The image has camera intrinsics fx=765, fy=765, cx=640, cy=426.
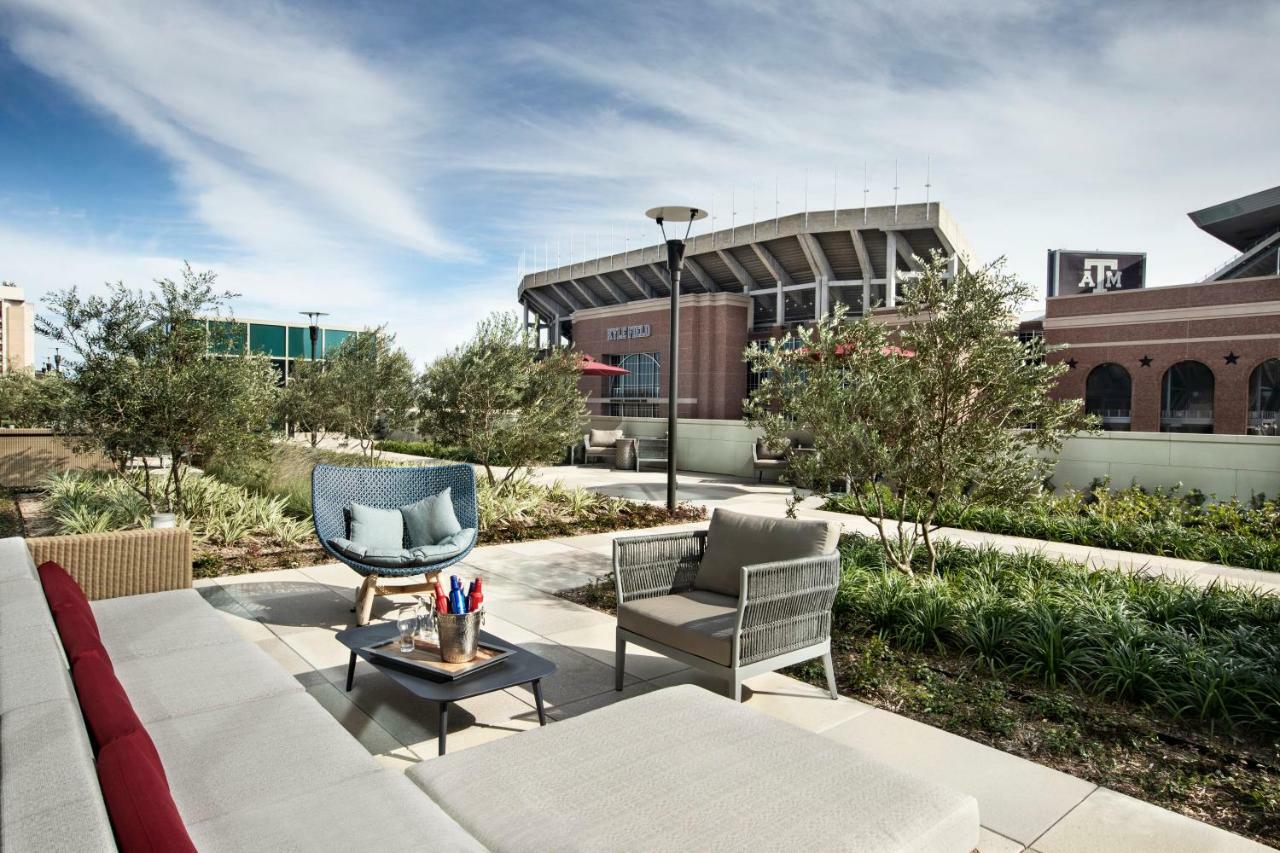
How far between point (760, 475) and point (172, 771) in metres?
14.1

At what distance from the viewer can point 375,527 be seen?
Answer: 5.80m

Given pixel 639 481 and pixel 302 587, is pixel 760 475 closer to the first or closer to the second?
pixel 639 481

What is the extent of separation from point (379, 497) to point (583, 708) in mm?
2884

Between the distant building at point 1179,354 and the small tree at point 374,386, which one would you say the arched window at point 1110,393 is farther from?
the small tree at point 374,386

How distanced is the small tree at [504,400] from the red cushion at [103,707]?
8346 millimetres

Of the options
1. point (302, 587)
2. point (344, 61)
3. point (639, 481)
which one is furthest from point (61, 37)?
point (639, 481)

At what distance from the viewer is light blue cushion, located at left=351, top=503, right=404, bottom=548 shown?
5.72 metres

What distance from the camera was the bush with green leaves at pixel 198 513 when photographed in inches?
315

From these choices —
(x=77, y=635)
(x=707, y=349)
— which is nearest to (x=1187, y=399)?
(x=707, y=349)

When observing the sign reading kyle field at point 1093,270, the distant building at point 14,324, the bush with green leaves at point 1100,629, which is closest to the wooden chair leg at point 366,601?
the bush with green leaves at point 1100,629

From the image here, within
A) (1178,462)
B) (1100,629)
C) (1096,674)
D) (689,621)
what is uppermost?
(1178,462)

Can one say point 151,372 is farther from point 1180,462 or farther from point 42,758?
point 1180,462

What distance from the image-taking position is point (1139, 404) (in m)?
25.8

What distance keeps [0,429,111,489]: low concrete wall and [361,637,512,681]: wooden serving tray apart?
1171 cm
